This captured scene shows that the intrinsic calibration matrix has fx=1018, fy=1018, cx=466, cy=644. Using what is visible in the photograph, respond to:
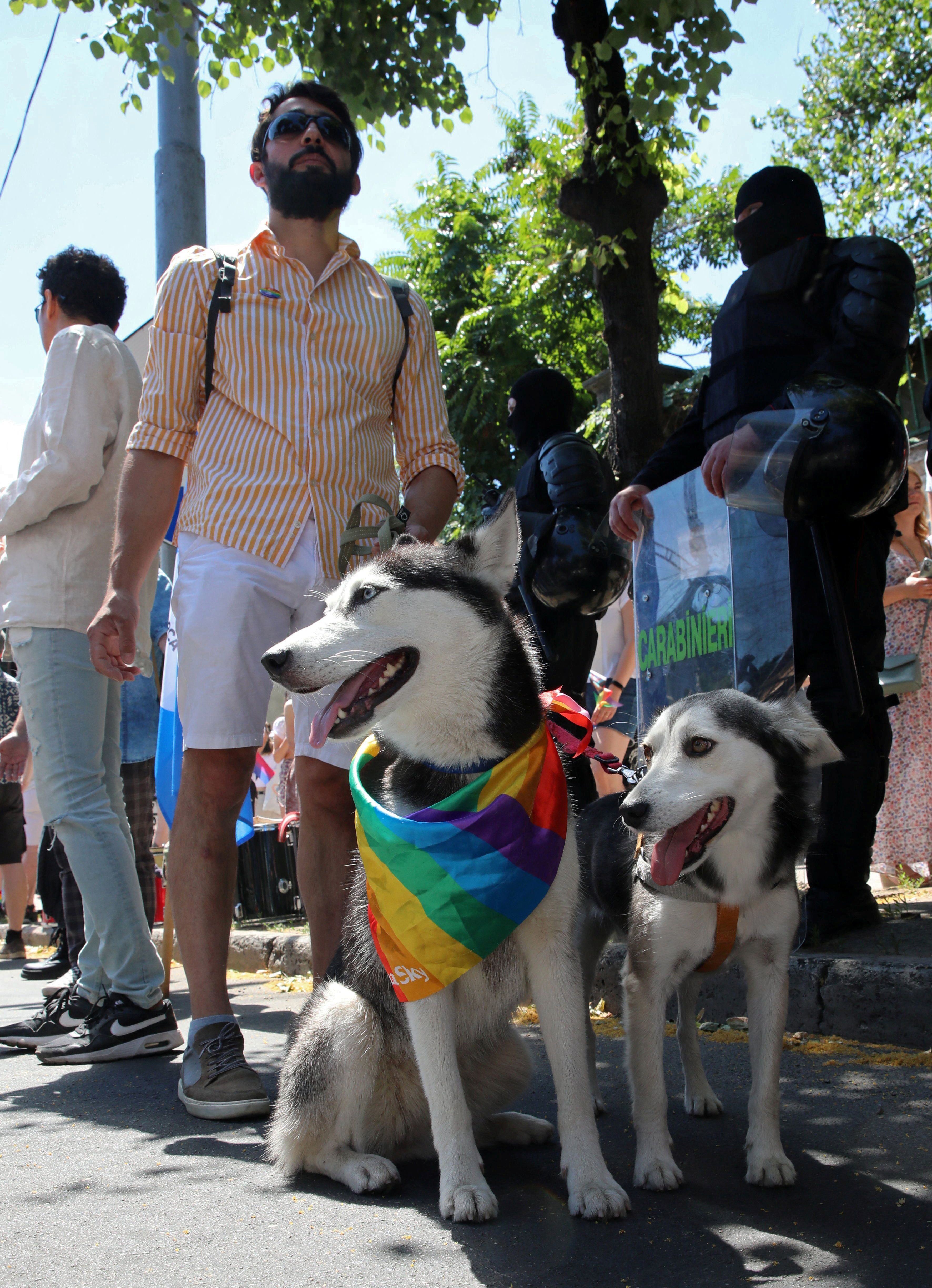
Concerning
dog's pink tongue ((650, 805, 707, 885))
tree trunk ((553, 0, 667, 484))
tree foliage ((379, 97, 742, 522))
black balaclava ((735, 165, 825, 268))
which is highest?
tree foliage ((379, 97, 742, 522))

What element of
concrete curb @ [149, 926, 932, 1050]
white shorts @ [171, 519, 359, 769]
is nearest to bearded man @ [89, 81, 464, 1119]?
white shorts @ [171, 519, 359, 769]

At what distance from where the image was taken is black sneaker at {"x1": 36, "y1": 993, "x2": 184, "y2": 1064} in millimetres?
3986

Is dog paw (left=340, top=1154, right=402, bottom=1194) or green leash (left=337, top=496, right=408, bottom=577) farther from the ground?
green leash (left=337, top=496, right=408, bottom=577)

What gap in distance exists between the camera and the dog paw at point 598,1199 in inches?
83.9

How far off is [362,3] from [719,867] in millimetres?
6777

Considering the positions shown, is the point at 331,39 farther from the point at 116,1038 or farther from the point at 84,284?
the point at 116,1038

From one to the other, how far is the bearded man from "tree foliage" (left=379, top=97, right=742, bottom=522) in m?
16.4

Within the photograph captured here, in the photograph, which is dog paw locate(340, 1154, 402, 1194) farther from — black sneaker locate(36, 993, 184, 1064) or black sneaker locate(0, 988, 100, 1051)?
black sneaker locate(0, 988, 100, 1051)

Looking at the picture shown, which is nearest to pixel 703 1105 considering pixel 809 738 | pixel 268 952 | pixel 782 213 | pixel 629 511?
pixel 809 738

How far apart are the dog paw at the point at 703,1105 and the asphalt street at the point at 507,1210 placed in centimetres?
3

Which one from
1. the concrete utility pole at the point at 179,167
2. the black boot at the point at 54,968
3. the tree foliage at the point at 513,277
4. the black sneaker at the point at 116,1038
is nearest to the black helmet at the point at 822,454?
the black sneaker at the point at 116,1038

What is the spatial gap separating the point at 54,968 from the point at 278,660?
4.87 metres

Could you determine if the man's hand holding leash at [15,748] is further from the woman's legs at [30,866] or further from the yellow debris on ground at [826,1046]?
the yellow debris on ground at [826,1046]

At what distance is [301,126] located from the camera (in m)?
3.47
